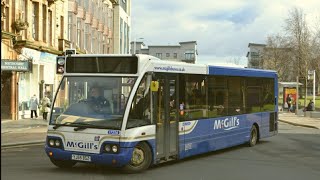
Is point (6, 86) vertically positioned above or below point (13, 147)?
above

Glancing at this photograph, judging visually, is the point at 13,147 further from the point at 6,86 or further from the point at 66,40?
the point at 66,40

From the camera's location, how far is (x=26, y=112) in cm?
3177

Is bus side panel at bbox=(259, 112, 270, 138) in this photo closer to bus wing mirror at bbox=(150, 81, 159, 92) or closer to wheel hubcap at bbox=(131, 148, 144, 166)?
bus wing mirror at bbox=(150, 81, 159, 92)

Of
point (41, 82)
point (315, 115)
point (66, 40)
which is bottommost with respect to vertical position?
point (315, 115)

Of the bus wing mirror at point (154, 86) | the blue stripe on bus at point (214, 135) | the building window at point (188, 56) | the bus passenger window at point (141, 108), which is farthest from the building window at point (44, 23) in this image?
the building window at point (188, 56)

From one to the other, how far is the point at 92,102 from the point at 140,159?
145 cm

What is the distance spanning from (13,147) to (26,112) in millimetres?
16453

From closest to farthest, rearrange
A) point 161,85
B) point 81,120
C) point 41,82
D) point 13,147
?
point 81,120, point 161,85, point 13,147, point 41,82

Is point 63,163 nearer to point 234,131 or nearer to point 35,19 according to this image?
point 234,131

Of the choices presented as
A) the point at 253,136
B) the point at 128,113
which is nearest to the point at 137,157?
the point at 128,113

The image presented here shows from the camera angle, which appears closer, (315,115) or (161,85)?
(161,85)

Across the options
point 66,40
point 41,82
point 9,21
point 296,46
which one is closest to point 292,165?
point 9,21

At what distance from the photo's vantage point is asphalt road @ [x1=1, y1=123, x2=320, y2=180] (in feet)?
31.4

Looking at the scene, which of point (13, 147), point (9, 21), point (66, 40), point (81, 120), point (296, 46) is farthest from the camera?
point (296, 46)
